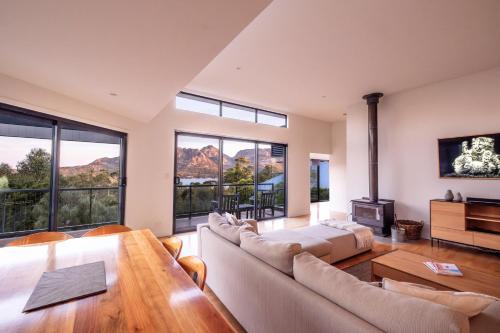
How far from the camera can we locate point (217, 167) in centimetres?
507

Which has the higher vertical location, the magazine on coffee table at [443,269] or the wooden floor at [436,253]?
the magazine on coffee table at [443,269]

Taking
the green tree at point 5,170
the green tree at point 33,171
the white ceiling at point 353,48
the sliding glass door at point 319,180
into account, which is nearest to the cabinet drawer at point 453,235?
the white ceiling at point 353,48

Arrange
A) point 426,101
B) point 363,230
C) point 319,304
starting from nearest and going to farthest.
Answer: point 319,304 → point 363,230 → point 426,101

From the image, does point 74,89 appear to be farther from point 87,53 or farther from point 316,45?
point 316,45

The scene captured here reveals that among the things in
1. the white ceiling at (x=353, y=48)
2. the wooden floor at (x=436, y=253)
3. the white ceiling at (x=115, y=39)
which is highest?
the white ceiling at (x=353, y=48)

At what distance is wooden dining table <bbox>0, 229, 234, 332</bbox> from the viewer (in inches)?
32.9

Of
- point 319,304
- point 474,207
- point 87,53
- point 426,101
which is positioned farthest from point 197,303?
point 426,101

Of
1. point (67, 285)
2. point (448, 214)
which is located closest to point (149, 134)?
point (67, 285)

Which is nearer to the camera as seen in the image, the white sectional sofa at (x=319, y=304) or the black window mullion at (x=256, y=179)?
the white sectional sofa at (x=319, y=304)

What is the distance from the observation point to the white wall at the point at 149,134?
2.48 meters

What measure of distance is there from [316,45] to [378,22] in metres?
0.73

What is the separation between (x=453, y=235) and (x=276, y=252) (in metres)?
3.82

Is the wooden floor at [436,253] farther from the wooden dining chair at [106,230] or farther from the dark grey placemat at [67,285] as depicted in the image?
the dark grey placemat at [67,285]

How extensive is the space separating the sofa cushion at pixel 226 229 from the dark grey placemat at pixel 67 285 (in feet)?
3.52
